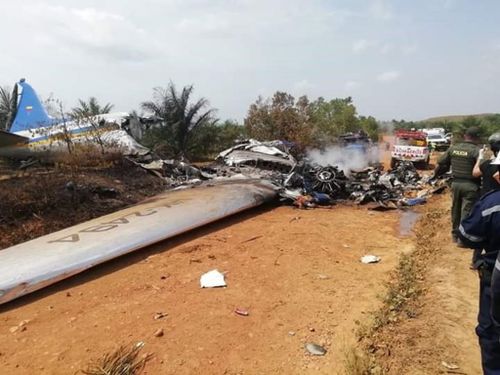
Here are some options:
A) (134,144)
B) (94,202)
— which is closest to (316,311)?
(94,202)

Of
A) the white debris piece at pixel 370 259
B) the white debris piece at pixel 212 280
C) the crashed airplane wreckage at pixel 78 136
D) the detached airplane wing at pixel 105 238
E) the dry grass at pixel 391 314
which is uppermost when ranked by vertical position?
the crashed airplane wreckage at pixel 78 136

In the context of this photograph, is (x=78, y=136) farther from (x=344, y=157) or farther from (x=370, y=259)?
(x=344, y=157)

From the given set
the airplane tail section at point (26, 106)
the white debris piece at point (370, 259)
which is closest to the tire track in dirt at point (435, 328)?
the white debris piece at point (370, 259)

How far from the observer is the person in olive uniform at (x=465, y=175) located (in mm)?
5637

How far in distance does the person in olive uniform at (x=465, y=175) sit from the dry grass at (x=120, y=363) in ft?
14.8

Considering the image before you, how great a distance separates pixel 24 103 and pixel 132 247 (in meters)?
14.6

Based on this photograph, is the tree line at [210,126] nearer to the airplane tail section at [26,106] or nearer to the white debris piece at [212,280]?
the airplane tail section at [26,106]

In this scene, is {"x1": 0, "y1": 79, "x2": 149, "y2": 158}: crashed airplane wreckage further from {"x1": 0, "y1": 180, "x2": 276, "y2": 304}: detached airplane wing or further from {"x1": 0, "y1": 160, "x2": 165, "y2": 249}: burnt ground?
{"x1": 0, "y1": 180, "x2": 276, "y2": 304}: detached airplane wing

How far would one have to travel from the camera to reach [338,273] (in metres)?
5.41

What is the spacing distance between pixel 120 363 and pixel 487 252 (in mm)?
2886

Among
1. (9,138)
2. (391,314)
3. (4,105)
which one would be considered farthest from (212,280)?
(4,105)

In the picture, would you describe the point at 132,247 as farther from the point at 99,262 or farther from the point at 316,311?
the point at 316,311

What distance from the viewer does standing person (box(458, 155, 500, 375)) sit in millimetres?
2395

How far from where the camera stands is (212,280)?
16.5 ft
